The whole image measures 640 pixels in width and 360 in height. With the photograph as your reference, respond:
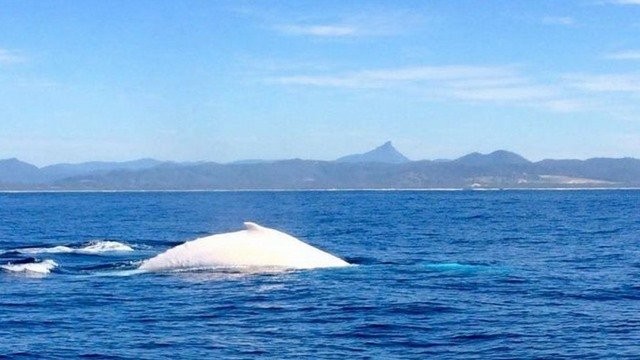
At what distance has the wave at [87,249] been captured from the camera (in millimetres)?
49312

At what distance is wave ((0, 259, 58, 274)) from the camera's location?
1535 inches

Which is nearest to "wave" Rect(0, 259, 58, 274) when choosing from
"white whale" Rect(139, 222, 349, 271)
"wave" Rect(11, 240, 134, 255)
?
"white whale" Rect(139, 222, 349, 271)

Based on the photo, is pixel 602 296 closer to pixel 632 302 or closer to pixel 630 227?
pixel 632 302

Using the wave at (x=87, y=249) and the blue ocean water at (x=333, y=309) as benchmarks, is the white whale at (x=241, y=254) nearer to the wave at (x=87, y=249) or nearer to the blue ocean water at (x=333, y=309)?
the blue ocean water at (x=333, y=309)

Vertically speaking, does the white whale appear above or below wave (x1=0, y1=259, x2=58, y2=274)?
above

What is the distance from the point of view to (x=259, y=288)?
32656 mm

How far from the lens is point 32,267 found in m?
39.5

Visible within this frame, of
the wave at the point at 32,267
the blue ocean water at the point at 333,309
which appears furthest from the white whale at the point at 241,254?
the wave at the point at 32,267

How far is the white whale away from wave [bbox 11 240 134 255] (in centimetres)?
1130

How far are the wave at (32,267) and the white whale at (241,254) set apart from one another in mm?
3998

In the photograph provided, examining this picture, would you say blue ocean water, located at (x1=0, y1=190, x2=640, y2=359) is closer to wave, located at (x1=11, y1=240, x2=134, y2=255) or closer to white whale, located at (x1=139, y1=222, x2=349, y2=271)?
wave, located at (x1=11, y1=240, x2=134, y2=255)

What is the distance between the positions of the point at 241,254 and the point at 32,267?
8.70 meters

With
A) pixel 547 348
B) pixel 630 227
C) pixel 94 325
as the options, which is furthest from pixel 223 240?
pixel 630 227

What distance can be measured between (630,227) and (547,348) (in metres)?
60.4
